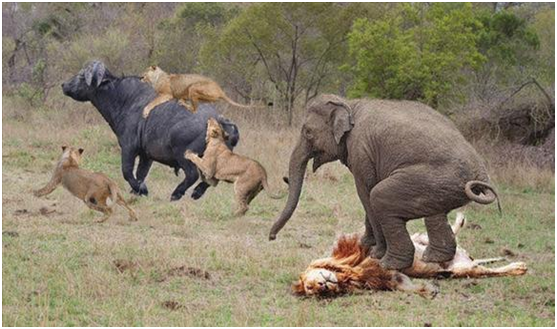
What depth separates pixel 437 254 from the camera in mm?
8055

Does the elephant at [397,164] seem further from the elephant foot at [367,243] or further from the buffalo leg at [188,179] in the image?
the buffalo leg at [188,179]

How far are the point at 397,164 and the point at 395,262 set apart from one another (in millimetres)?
746

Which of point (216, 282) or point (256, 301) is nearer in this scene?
point (256, 301)

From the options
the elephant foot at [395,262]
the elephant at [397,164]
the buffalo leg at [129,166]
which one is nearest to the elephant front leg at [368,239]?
the elephant at [397,164]

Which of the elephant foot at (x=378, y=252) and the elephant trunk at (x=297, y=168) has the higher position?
the elephant trunk at (x=297, y=168)

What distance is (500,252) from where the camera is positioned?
11406mm

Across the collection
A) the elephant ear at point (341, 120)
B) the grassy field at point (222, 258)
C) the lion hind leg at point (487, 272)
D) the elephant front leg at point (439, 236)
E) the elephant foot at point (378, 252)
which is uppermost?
the elephant ear at point (341, 120)

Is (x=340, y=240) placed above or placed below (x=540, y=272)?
above

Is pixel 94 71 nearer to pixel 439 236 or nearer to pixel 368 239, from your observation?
pixel 368 239

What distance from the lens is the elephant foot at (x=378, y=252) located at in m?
8.36

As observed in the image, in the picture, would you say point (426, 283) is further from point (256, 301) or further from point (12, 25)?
point (12, 25)

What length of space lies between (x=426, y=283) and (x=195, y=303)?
1.78 meters

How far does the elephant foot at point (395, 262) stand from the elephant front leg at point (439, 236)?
0.16m

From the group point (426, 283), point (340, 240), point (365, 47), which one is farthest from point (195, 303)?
point (365, 47)
